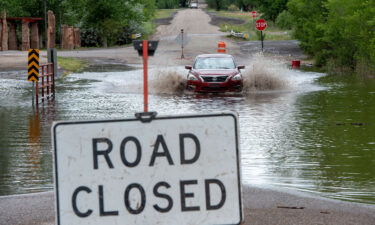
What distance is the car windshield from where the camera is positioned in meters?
28.8

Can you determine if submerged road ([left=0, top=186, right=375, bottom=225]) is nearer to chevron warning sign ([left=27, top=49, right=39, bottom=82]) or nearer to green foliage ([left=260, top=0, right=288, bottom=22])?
chevron warning sign ([left=27, top=49, right=39, bottom=82])

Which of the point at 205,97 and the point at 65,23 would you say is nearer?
the point at 205,97

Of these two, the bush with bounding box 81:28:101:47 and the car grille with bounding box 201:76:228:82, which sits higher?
the bush with bounding box 81:28:101:47

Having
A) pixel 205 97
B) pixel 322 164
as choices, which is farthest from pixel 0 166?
pixel 205 97

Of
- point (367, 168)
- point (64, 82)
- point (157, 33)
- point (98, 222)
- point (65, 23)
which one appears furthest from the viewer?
point (157, 33)

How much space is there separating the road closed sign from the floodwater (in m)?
2.11

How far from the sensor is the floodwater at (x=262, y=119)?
38.2 feet

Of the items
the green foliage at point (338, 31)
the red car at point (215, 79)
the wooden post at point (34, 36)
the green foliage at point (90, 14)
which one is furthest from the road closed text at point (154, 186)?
the green foliage at point (90, 14)

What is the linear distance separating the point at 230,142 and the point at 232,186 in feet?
0.82

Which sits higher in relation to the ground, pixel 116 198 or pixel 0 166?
pixel 116 198

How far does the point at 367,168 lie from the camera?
1235 cm

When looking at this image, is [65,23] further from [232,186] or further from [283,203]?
[232,186]

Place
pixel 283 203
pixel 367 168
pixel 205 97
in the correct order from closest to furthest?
pixel 283 203 → pixel 367 168 → pixel 205 97

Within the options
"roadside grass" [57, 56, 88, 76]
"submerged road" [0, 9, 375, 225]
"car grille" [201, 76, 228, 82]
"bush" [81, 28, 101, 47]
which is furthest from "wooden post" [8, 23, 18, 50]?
"car grille" [201, 76, 228, 82]
